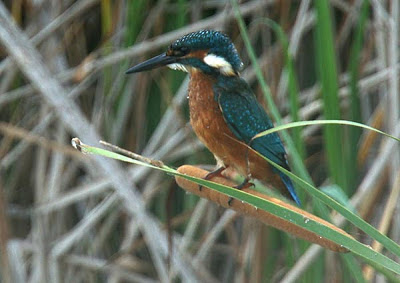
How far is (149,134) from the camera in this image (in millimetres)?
2314

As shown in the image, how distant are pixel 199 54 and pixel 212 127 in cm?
17

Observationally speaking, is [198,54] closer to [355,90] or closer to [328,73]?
[328,73]

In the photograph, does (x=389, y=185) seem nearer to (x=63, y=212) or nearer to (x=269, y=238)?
(x=269, y=238)

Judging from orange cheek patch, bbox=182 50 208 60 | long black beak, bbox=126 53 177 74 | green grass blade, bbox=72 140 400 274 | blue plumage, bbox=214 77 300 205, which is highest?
long black beak, bbox=126 53 177 74

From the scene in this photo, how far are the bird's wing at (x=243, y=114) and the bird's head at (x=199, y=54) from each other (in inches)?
3.0

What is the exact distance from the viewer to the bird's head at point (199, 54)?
1336mm

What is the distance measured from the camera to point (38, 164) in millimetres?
2256

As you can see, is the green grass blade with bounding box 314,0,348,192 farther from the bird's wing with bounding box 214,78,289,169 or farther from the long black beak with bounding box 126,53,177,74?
the long black beak with bounding box 126,53,177,74

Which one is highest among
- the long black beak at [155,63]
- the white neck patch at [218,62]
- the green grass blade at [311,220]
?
the long black beak at [155,63]

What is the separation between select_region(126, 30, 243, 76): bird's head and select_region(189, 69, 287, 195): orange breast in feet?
0.20

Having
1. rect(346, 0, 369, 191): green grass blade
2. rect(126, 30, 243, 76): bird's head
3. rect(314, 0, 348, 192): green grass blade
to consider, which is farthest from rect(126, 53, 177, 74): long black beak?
rect(346, 0, 369, 191): green grass blade

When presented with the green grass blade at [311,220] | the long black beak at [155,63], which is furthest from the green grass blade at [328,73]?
the green grass blade at [311,220]

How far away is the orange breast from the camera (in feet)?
4.90

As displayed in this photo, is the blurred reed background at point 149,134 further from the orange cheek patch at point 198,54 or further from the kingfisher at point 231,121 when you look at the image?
the orange cheek patch at point 198,54
